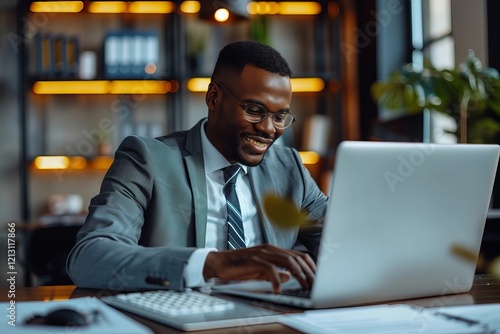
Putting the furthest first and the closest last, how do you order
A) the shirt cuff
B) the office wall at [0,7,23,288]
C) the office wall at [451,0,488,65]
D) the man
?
the office wall at [0,7,23,288]
the office wall at [451,0,488,65]
the man
the shirt cuff

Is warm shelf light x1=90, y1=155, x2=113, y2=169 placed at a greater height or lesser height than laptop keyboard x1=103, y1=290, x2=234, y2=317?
greater

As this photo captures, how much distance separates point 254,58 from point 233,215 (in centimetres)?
40

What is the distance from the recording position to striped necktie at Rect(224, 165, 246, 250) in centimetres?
180

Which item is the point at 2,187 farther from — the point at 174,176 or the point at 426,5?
the point at 174,176

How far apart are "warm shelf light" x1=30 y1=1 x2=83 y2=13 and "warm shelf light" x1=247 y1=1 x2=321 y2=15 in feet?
4.04

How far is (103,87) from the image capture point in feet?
16.4

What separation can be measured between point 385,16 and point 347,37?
1.25 ft

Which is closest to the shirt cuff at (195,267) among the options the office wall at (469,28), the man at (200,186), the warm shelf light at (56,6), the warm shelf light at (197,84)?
the man at (200,186)

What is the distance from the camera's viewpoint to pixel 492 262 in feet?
1.70

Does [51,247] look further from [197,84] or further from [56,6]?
[56,6]

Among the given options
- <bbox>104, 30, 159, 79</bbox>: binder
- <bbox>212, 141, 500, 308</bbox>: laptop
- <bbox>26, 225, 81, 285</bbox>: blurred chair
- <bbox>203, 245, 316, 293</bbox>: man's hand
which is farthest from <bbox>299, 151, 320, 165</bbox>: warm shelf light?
<bbox>203, 245, 316, 293</bbox>: man's hand

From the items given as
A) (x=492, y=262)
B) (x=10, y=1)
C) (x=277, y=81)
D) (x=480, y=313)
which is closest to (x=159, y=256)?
(x=480, y=313)

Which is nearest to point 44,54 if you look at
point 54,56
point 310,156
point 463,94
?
point 54,56

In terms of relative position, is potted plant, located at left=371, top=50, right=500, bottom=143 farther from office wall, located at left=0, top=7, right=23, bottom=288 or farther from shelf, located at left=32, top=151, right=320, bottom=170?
office wall, located at left=0, top=7, right=23, bottom=288
